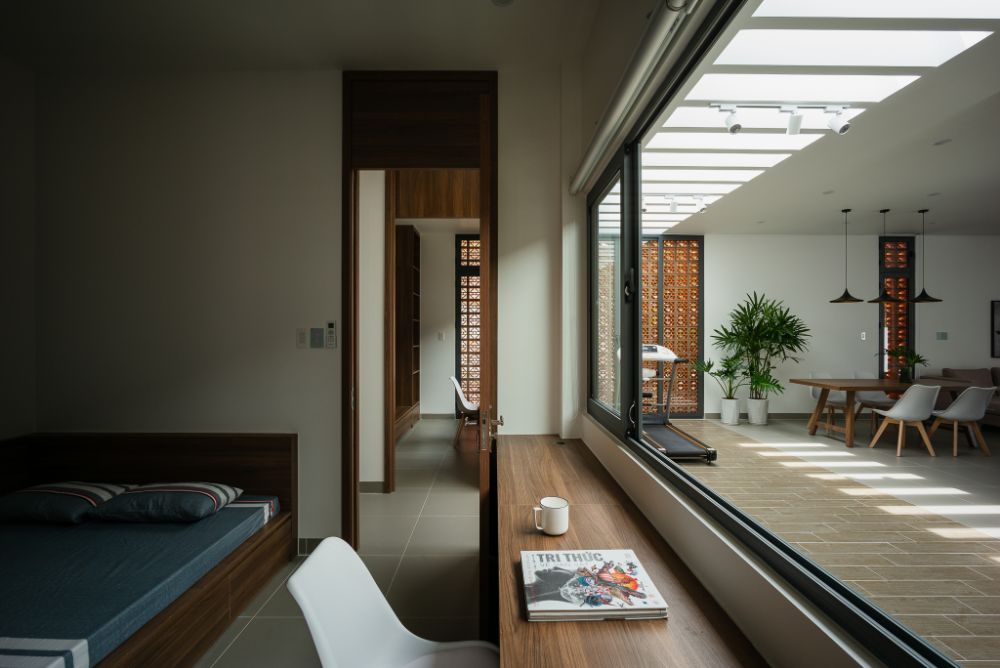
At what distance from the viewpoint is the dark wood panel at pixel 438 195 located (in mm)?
4730

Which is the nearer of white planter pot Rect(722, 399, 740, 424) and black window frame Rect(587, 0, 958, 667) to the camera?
black window frame Rect(587, 0, 958, 667)

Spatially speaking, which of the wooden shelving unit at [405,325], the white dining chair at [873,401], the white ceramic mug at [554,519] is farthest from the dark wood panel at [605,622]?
the white dining chair at [873,401]

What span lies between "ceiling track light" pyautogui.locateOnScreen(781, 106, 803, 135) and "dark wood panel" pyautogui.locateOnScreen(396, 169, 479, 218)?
279 centimetres

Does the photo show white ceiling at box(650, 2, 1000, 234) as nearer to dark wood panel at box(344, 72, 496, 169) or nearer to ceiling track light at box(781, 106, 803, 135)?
ceiling track light at box(781, 106, 803, 135)

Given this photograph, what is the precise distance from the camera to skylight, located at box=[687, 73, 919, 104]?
279 centimetres

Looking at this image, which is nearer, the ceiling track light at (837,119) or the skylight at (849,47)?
the skylight at (849,47)

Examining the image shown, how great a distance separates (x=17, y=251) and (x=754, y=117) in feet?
16.8

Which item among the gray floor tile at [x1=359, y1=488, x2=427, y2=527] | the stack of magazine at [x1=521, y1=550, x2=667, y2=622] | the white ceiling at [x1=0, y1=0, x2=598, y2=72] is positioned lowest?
the gray floor tile at [x1=359, y1=488, x2=427, y2=527]

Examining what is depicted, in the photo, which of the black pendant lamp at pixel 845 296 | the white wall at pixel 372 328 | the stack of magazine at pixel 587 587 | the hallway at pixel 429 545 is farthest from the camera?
the black pendant lamp at pixel 845 296

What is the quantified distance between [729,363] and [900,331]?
400 centimetres

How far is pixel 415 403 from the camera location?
7008 mm

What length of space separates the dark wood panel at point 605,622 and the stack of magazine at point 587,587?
0.02 m

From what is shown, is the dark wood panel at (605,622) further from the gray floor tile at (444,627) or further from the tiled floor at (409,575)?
the tiled floor at (409,575)

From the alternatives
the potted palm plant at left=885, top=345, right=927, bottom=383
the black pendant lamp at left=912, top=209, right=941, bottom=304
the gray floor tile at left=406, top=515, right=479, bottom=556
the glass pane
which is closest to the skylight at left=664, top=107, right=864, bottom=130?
the black pendant lamp at left=912, top=209, right=941, bottom=304
